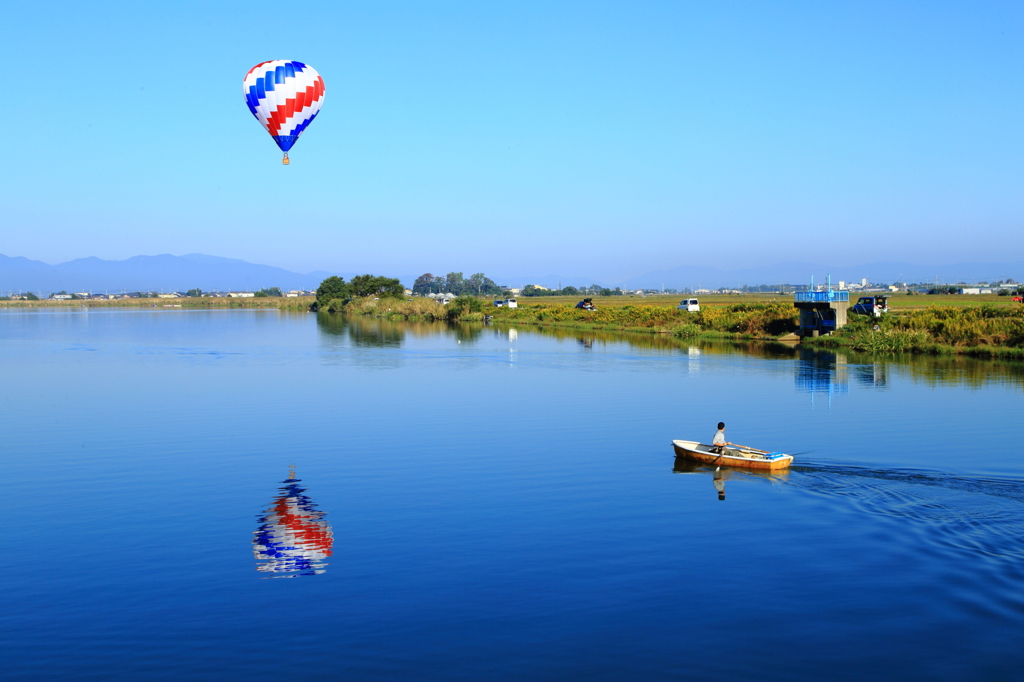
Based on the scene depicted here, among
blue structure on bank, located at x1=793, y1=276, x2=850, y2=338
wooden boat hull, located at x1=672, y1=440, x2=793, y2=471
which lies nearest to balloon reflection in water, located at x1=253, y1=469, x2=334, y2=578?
wooden boat hull, located at x1=672, y1=440, x2=793, y2=471

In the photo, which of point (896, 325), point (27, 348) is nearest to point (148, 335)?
point (27, 348)

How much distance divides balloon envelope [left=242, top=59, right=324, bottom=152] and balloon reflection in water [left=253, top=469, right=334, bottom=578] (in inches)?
951

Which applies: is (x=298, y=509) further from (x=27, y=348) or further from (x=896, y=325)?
(x=27, y=348)

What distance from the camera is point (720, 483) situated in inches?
957

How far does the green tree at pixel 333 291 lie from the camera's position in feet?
590

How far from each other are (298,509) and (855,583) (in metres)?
12.7

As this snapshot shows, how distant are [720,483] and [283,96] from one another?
28.2 meters

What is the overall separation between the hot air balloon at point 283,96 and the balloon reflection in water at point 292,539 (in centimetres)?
2349

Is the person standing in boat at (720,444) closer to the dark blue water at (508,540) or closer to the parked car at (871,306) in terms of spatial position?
the dark blue water at (508,540)

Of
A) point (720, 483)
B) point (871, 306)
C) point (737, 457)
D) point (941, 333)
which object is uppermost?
point (871, 306)

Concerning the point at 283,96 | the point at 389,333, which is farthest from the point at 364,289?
the point at 283,96

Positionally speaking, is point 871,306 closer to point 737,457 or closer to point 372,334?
point 372,334

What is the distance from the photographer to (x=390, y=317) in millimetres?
141500

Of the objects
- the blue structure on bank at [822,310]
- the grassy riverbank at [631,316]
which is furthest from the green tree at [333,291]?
the blue structure on bank at [822,310]
